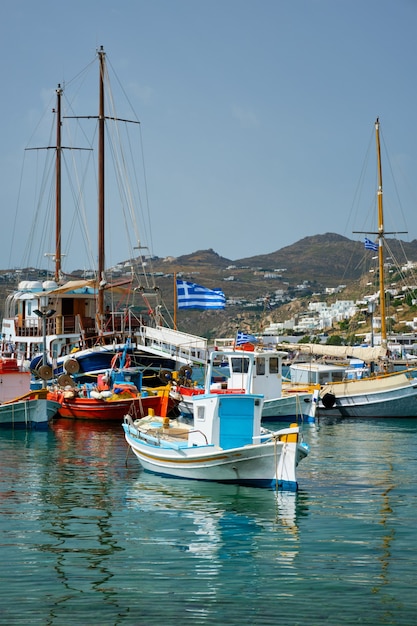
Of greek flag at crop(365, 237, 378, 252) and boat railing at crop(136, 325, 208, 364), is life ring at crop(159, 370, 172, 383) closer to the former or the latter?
boat railing at crop(136, 325, 208, 364)

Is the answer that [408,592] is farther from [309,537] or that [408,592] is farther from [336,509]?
[336,509]

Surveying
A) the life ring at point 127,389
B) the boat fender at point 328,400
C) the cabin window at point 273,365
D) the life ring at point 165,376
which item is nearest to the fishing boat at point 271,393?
the cabin window at point 273,365

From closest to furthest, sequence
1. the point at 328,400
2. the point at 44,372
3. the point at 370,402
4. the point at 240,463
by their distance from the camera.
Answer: the point at 240,463 → the point at 44,372 → the point at 370,402 → the point at 328,400

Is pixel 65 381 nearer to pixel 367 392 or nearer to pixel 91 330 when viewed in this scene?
pixel 91 330

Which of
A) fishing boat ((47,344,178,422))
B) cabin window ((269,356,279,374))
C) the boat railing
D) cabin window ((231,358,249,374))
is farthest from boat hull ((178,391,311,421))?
the boat railing

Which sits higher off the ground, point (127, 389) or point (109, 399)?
point (127, 389)

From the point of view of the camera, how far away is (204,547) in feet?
60.0

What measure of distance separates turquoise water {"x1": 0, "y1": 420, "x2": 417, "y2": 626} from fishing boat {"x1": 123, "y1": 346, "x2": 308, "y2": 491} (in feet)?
1.58

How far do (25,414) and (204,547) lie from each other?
2472cm

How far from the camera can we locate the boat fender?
5006cm

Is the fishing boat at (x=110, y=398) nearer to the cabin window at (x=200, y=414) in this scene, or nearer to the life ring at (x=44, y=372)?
the life ring at (x=44, y=372)

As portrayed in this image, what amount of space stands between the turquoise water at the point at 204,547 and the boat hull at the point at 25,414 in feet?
35.2

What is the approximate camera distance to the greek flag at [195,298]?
185 feet

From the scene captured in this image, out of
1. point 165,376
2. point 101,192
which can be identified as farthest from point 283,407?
point 101,192
